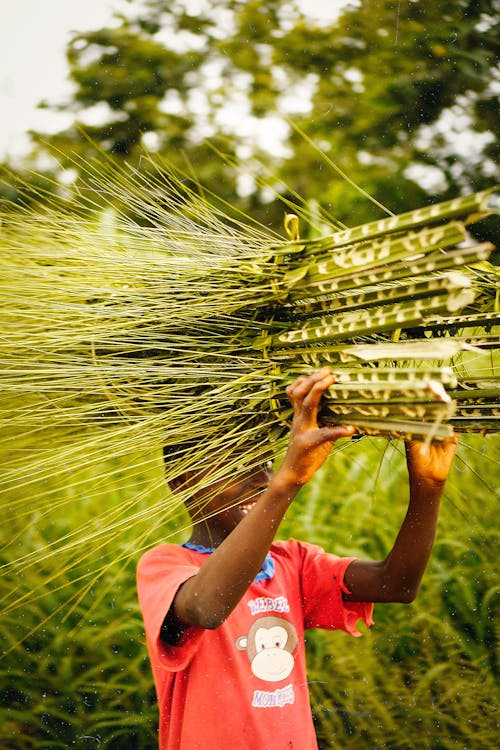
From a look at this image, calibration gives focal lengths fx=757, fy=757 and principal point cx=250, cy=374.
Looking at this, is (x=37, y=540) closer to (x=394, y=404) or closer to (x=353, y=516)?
(x=353, y=516)

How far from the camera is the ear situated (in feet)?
3.97

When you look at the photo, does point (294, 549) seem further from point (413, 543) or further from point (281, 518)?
point (281, 518)

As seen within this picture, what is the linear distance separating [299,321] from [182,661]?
54cm

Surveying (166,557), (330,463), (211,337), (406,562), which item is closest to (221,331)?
(211,337)

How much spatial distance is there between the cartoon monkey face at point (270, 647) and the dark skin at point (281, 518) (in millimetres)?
141

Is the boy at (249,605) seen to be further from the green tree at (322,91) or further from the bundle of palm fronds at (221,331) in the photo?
the green tree at (322,91)

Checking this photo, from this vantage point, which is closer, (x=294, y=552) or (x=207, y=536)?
(x=207, y=536)

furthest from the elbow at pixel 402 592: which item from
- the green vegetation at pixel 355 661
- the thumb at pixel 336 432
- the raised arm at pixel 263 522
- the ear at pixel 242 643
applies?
the green vegetation at pixel 355 661

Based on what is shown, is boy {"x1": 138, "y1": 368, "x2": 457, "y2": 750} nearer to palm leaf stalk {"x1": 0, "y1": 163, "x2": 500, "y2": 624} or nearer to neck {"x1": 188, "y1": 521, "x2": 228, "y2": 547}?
neck {"x1": 188, "y1": 521, "x2": 228, "y2": 547}

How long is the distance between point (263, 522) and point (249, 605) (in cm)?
32

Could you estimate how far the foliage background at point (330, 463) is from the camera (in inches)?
88.1

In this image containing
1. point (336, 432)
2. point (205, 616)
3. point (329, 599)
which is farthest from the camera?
point (329, 599)

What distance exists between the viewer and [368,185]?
9.28 feet

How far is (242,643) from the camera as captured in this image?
1.21m
